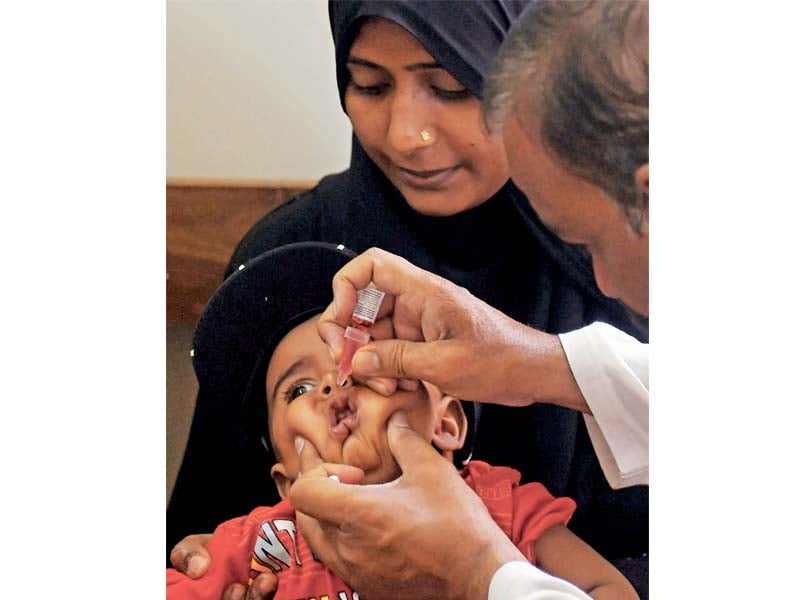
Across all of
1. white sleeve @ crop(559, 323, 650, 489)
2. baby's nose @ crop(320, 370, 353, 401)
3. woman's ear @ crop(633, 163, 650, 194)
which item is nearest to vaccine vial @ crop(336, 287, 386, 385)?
baby's nose @ crop(320, 370, 353, 401)

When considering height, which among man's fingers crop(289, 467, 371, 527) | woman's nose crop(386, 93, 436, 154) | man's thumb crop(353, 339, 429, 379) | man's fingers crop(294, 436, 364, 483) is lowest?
man's fingers crop(289, 467, 371, 527)

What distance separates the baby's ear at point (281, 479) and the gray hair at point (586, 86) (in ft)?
1.75

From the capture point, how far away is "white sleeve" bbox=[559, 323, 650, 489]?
1258mm

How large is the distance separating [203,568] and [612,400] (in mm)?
587

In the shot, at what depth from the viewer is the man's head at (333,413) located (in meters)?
1.20

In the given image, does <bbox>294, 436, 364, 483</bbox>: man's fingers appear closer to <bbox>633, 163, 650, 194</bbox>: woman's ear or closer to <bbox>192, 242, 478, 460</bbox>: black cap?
<bbox>192, 242, 478, 460</bbox>: black cap

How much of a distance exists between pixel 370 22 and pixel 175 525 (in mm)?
715

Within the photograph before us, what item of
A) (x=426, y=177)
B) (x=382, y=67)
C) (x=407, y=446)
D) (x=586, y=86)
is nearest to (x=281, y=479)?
(x=407, y=446)

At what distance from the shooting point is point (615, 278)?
1281 mm

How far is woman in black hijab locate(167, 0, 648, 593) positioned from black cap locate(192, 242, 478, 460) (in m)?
0.01

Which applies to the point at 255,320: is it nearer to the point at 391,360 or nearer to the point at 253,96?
the point at 391,360

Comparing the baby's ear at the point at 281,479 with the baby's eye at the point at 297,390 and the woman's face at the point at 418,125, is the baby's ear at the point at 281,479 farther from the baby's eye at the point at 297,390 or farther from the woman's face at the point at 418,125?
the woman's face at the point at 418,125

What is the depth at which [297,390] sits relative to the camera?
4.02ft
